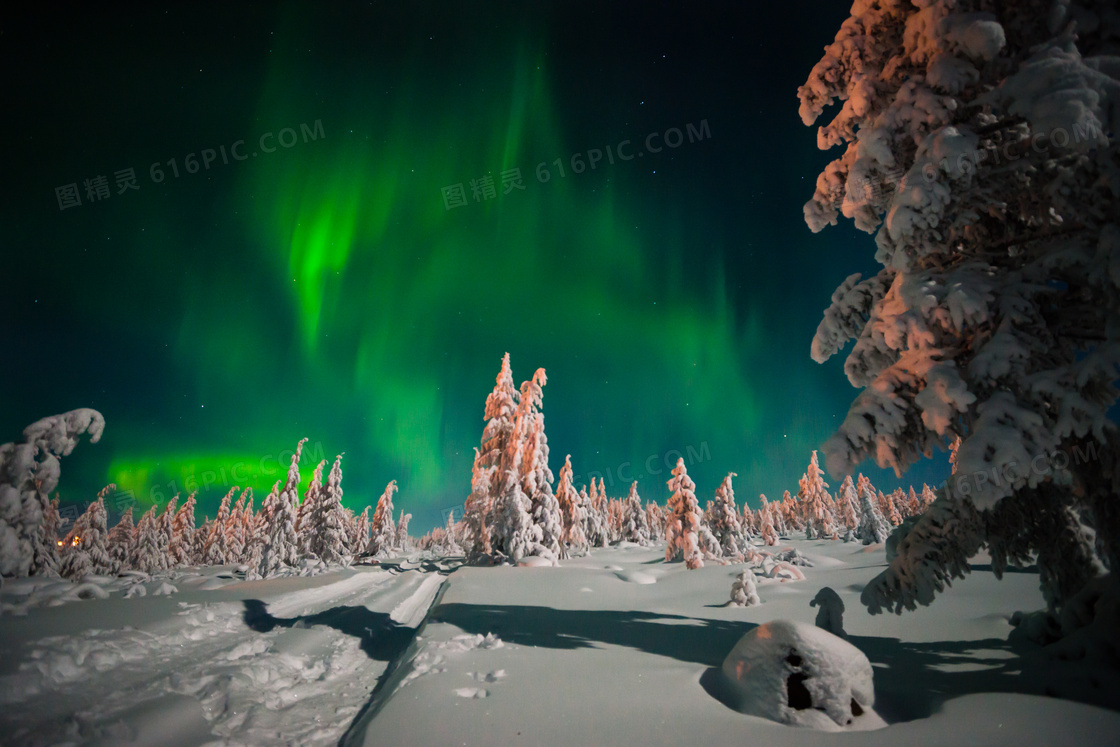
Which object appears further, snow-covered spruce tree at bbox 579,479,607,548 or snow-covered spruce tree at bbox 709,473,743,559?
snow-covered spruce tree at bbox 579,479,607,548

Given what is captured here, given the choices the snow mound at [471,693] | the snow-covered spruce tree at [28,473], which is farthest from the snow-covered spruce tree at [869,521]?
the snow-covered spruce tree at [28,473]

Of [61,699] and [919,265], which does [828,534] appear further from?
[61,699]

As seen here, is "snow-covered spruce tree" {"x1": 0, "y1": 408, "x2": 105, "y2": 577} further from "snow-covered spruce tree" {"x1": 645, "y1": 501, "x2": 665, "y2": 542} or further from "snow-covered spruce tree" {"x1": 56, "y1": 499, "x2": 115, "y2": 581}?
"snow-covered spruce tree" {"x1": 645, "y1": 501, "x2": 665, "y2": 542}

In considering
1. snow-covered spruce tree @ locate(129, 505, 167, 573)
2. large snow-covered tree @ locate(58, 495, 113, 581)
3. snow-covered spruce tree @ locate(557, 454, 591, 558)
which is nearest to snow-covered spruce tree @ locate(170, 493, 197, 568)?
snow-covered spruce tree @ locate(129, 505, 167, 573)

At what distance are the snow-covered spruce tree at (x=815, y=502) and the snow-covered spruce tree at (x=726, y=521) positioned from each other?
37.0 m

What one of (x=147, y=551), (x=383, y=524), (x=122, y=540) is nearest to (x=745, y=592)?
(x=383, y=524)

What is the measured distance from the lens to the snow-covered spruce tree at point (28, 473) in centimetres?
1255

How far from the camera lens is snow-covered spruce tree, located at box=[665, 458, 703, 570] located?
89.8 ft

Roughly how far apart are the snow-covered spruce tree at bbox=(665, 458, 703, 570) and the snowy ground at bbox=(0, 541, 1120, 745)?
42.6ft

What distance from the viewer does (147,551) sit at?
1804 inches

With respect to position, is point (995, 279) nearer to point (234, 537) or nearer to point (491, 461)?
point (491, 461)

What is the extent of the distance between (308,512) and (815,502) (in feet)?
231

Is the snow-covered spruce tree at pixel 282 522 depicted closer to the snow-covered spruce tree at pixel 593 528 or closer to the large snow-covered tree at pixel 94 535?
the large snow-covered tree at pixel 94 535

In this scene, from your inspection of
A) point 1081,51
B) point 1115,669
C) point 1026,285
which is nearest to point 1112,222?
point 1026,285
